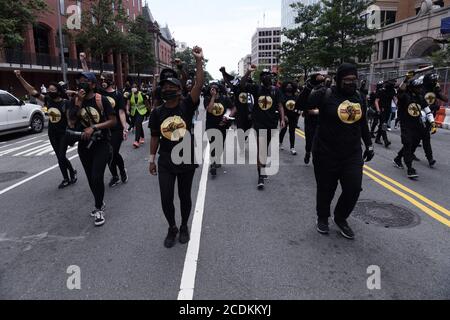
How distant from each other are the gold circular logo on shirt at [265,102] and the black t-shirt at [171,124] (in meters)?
2.59

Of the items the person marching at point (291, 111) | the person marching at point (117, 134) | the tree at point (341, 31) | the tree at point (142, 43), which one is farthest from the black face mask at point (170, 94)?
the tree at point (142, 43)

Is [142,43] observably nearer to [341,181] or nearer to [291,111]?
[291,111]

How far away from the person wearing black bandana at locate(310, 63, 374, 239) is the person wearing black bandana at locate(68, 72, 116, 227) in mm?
2808

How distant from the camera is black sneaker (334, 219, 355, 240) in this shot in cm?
424

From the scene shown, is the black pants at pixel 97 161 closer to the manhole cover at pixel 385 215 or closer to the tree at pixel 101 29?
the manhole cover at pixel 385 215

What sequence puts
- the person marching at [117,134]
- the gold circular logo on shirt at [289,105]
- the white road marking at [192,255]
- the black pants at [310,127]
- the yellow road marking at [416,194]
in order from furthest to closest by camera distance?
the gold circular logo on shirt at [289,105] → the black pants at [310,127] → the person marching at [117,134] → the yellow road marking at [416,194] → the white road marking at [192,255]

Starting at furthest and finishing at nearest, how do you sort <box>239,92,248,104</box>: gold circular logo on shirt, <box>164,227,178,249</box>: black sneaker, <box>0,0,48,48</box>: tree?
<box>0,0,48,48</box>: tree, <box>239,92,248,104</box>: gold circular logo on shirt, <box>164,227,178,249</box>: black sneaker

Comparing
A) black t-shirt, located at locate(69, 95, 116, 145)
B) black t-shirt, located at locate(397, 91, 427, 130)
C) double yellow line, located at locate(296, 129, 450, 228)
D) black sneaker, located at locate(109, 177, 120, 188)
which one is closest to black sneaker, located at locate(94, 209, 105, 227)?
black t-shirt, located at locate(69, 95, 116, 145)

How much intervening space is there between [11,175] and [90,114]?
429 centimetres

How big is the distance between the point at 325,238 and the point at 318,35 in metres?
25.8

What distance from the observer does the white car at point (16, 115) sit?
42.0 feet

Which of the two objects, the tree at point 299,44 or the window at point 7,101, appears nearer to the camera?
the window at point 7,101

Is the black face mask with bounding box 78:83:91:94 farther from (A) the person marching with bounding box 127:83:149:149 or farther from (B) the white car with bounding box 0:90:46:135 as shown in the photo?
(B) the white car with bounding box 0:90:46:135

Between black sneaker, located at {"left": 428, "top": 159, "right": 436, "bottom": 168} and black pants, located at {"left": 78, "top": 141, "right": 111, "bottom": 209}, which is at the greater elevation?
black pants, located at {"left": 78, "top": 141, "right": 111, "bottom": 209}
